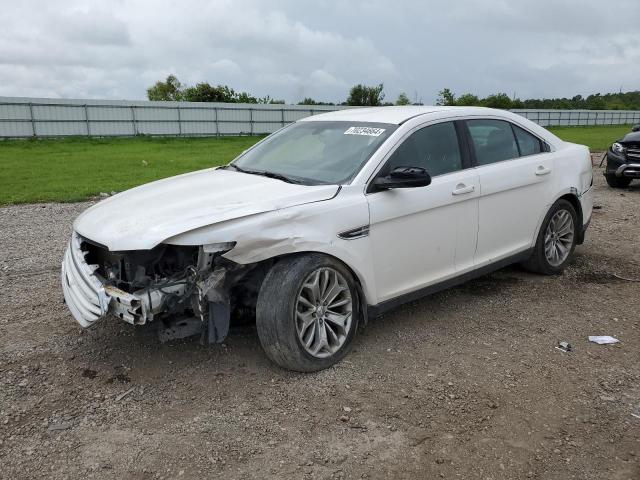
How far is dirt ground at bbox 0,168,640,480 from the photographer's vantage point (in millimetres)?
2854

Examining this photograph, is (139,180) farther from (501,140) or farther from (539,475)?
(539,475)

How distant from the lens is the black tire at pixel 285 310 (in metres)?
3.47

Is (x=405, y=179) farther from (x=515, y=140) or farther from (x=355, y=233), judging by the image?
(x=515, y=140)

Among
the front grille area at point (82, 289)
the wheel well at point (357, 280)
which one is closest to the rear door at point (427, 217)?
the wheel well at point (357, 280)

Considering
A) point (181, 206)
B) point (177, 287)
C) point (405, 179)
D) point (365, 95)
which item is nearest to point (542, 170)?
point (405, 179)

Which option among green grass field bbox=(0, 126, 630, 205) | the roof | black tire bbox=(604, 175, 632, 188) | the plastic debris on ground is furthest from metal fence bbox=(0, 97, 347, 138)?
the plastic debris on ground

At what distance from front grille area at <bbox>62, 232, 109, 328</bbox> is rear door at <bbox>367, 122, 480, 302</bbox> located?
1.78 meters

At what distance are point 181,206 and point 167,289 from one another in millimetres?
570

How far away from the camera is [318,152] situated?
14.5ft

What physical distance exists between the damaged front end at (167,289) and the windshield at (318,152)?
952 millimetres

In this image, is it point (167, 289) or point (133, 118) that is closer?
point (167, 289)

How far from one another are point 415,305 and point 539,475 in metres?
2.29

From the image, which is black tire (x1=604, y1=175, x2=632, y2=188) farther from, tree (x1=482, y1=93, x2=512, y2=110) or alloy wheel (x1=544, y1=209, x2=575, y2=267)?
tree (x1=482, y1=93, x2=512, y2=110)

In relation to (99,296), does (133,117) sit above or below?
above
